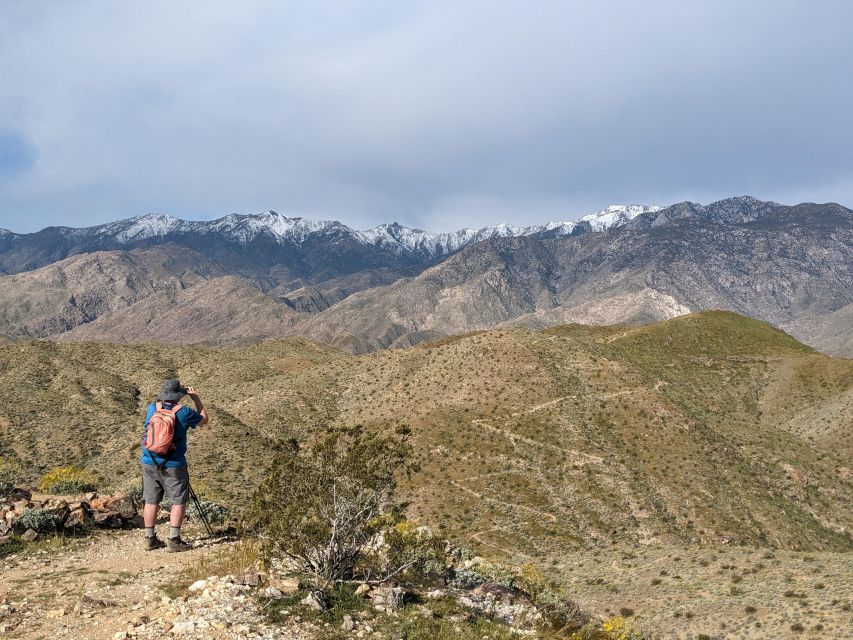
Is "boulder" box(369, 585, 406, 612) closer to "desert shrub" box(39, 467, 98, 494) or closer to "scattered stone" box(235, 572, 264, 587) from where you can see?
"scattered stone" box(235, 572, 264, 587)

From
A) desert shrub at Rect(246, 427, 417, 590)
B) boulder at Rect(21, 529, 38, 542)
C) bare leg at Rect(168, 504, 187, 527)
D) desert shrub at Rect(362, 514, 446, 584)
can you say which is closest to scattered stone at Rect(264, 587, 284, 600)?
desert shrub at Rect(246, 427, 417, 590)

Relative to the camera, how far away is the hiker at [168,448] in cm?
1374

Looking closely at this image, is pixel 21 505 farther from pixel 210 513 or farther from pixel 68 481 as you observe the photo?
pixel 68 481

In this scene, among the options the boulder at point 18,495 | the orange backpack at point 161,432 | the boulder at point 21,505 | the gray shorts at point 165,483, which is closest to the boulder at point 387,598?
the gray shorts at point 165,483

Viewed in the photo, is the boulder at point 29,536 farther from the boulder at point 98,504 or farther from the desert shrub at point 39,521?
the boulder at point 98,504

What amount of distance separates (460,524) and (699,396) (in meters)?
49.4

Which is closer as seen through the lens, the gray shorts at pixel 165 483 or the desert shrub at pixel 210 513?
the gray shorts at pixel 165 483

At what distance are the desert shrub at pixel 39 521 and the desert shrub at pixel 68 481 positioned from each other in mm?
10552

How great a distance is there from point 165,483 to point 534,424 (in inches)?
1760

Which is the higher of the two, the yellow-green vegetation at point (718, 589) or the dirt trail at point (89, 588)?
the dirt trail at point (89, 588)

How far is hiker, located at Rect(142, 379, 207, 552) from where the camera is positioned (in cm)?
1374

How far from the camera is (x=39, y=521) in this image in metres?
16.8

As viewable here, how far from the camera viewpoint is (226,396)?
69.7 meters

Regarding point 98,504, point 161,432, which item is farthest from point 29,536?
point 161,432
